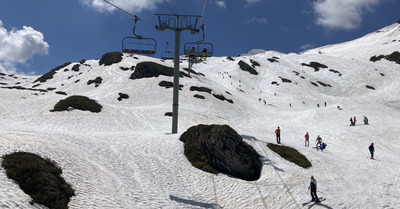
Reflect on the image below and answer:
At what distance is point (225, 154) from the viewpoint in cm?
1936

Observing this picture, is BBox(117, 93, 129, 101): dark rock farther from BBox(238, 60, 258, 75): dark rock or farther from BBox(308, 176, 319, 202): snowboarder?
BBox(238, 60, 258, 75): dark rock

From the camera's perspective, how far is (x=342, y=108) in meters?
50.1

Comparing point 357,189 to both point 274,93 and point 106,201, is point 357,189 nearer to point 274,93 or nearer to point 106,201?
point 106,201

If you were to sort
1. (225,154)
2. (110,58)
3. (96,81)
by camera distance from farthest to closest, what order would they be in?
1. (110,58)
2. (96,81)
3. (225,154)

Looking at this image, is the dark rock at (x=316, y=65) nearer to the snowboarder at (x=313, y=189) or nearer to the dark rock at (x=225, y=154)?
the dark rock at (x=225, y=154)

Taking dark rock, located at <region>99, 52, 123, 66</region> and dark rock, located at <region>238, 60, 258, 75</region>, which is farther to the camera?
dark rock, located at <region>238, 60, 258, 75</region>

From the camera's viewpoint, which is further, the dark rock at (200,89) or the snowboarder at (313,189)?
the dark rock at (200,89)

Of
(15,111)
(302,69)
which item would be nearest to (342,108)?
(15,111)

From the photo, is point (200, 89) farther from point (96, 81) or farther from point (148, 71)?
point (96, 81)

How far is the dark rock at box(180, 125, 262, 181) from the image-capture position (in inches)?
738

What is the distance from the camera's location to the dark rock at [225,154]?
1873cm

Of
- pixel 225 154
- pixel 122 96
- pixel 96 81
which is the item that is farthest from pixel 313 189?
pixel 96 81

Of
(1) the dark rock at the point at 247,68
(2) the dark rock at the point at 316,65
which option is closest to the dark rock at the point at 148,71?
(1) the dark rock at the point at 247,68

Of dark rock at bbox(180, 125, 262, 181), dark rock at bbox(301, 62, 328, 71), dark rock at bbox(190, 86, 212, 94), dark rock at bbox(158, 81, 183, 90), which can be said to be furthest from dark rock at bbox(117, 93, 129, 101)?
dark rock at bbox(301, 62, 328, 71)
